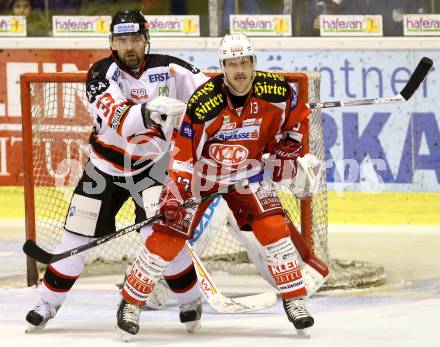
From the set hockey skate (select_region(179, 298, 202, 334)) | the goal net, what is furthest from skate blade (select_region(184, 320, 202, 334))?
the goal net

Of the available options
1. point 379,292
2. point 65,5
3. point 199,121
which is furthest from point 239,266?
point 65,5

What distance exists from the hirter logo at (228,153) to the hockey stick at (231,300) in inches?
36.2

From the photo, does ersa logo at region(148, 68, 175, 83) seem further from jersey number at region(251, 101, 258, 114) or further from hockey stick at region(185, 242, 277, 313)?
hockey stick at region(185, 242, 277, 313)

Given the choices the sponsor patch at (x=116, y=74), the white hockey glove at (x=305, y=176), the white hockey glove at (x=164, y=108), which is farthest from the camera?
the white hockey glove at (x=305, y=176)

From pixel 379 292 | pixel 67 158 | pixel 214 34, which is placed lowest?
pixel 379 292

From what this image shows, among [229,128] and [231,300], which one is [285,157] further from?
[231,300]

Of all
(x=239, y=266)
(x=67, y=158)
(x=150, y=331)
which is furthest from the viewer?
(x=67, y=158)

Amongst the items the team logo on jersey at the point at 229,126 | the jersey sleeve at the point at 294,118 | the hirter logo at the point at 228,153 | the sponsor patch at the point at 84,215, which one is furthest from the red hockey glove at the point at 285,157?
the sponsor patch at the point at 84,215

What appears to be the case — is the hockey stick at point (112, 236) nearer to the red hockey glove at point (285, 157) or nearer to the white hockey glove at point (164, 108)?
the red hockey glove at point (285, 157)


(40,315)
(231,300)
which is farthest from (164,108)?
(231,300)

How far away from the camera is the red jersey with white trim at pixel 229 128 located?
572 centimetres

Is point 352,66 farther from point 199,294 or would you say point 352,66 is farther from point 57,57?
point 199,294

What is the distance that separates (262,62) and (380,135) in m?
0.90

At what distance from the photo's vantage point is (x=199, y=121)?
5.70m
